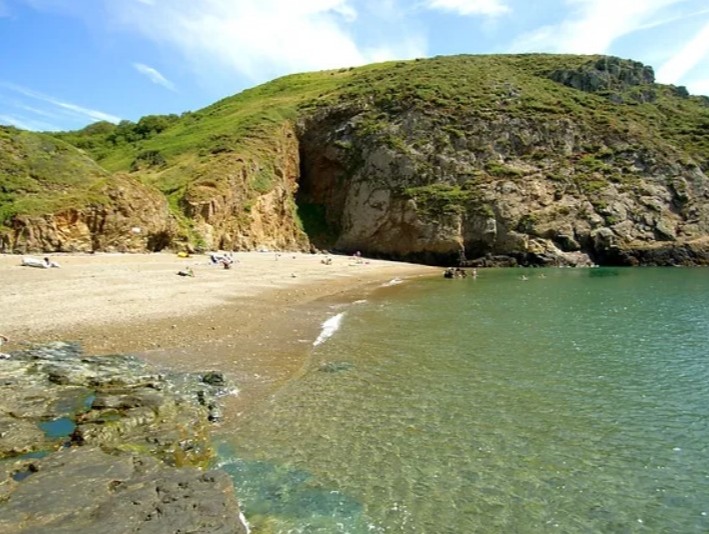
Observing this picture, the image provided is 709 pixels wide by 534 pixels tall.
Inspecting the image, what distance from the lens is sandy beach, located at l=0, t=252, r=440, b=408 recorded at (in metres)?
15.6

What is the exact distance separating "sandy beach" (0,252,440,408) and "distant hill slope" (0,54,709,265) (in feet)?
→ 57.9

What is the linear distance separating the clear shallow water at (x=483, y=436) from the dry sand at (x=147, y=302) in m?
4.30

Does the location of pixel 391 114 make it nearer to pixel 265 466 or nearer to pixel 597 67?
pixel 597 67

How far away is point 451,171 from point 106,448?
63818 mm

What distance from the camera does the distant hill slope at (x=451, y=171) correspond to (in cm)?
6109

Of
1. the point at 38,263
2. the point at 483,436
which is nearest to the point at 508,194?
the point at 38,263

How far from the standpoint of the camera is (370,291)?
35.1 m

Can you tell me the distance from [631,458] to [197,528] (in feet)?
25.1

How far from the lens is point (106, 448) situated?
340 inches

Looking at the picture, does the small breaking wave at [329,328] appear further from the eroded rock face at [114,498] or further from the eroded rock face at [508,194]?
the eroded rock face at [508,194]

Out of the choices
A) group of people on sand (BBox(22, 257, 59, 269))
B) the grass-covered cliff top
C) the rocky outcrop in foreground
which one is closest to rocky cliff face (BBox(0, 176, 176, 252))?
group of people on sand (BBox(22, 257, 59, 269))

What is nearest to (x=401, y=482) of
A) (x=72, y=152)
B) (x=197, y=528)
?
(x=197, y=528)

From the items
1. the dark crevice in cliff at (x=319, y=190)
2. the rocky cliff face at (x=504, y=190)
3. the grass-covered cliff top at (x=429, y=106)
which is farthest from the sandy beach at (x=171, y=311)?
the dark crevice in cliff at (x=319, y=190)

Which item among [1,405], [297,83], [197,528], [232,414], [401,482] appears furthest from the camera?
[297,83]
